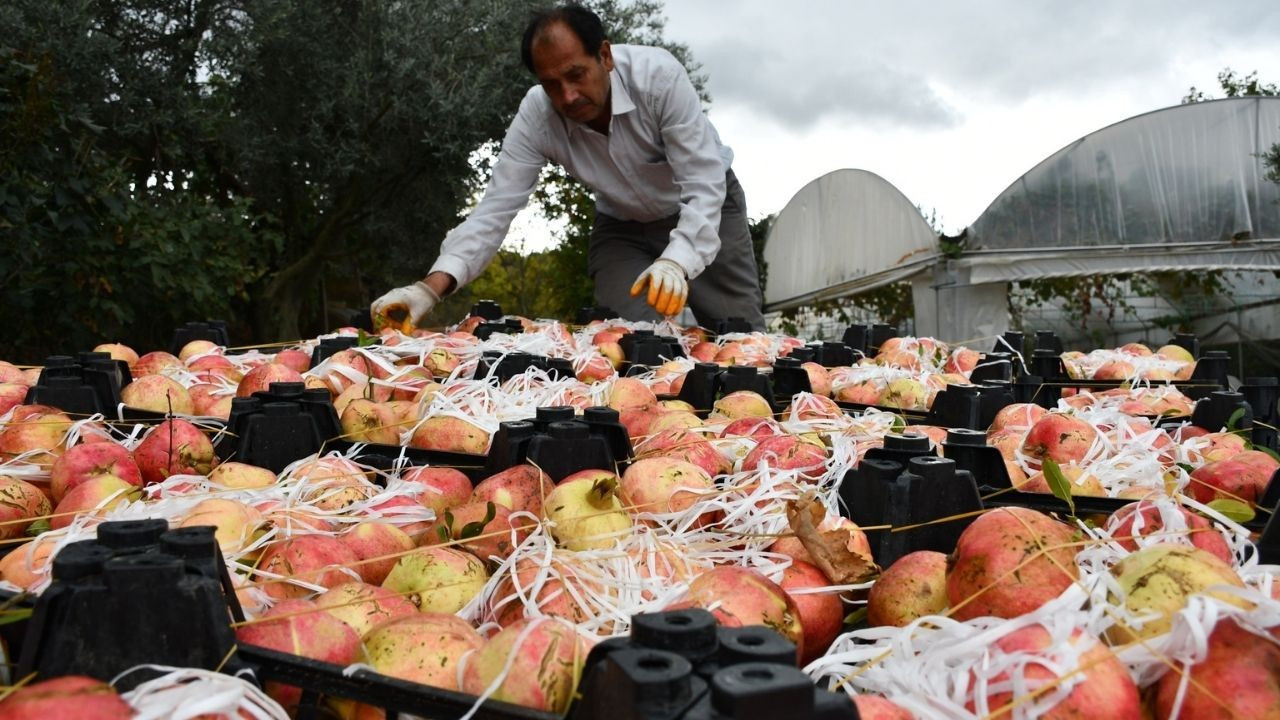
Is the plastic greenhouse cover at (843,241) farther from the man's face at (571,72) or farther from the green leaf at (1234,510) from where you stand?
the green leaf at (1234,510)

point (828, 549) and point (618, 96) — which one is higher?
point (618, 96)

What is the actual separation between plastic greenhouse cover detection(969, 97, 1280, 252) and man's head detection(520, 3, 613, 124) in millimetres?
9428

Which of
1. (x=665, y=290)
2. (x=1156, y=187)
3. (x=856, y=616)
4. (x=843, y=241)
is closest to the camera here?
(x=856, y=616)

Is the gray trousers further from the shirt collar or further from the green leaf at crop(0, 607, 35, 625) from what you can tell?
the green leaf at crop(0, 607, 35, 625)

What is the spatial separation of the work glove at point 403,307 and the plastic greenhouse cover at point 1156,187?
993cm

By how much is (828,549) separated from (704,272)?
16.3 ft

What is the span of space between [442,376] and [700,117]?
2.62 metres

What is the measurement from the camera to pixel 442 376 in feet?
9.70

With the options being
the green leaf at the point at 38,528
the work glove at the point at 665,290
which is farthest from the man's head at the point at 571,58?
the green leaf at the point at 38,528

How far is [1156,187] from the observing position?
12.0 meters

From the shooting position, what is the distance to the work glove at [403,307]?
4.42 meters

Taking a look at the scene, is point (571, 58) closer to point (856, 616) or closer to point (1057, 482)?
point (1057, 482)

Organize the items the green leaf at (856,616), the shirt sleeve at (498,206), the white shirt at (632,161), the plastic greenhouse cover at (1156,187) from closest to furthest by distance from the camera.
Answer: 1. the green leaf at (856,616)
2. the white shirt at (632,161)
3. the shirt sleeve at (498,206)
4. the plastic greenhouse cover at (1156,187)

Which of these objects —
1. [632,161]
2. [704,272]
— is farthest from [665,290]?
[704,272]
